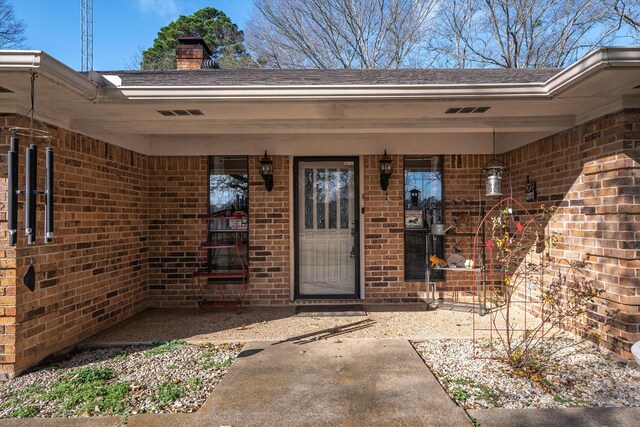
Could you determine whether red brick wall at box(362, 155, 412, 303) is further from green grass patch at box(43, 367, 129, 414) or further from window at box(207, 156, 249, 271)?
green grass patch at box(43, 367, 129, 414)

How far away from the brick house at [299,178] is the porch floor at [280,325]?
0.33m

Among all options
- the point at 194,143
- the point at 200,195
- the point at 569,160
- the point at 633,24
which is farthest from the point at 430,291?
the point at 633,24

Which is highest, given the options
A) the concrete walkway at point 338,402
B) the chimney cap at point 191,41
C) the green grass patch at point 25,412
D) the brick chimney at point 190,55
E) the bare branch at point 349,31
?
the bare branch at point 349,31

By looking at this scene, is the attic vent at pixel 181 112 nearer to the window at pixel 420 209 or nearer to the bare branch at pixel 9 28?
the window at pixel 420 209

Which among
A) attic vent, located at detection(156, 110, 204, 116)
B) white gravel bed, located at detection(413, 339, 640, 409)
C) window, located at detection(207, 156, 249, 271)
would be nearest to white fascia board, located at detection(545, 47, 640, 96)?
white gravel bed, located at detection(413, 339, 640, 409)

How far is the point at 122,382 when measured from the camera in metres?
3.43

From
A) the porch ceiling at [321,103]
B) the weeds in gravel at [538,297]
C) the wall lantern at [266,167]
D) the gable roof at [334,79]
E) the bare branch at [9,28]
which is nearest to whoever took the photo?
the porch ceiling at [321,103]

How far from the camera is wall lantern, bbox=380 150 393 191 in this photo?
19.1 feet

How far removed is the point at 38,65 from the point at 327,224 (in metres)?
4.20

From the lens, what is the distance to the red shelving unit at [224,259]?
5.90 m

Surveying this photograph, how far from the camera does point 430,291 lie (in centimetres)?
607

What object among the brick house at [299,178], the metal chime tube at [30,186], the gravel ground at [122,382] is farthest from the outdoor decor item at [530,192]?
the metal chime tube at [30,186]

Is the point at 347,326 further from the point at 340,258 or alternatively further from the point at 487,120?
the point at 487,120

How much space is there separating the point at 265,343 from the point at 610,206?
152 inches
